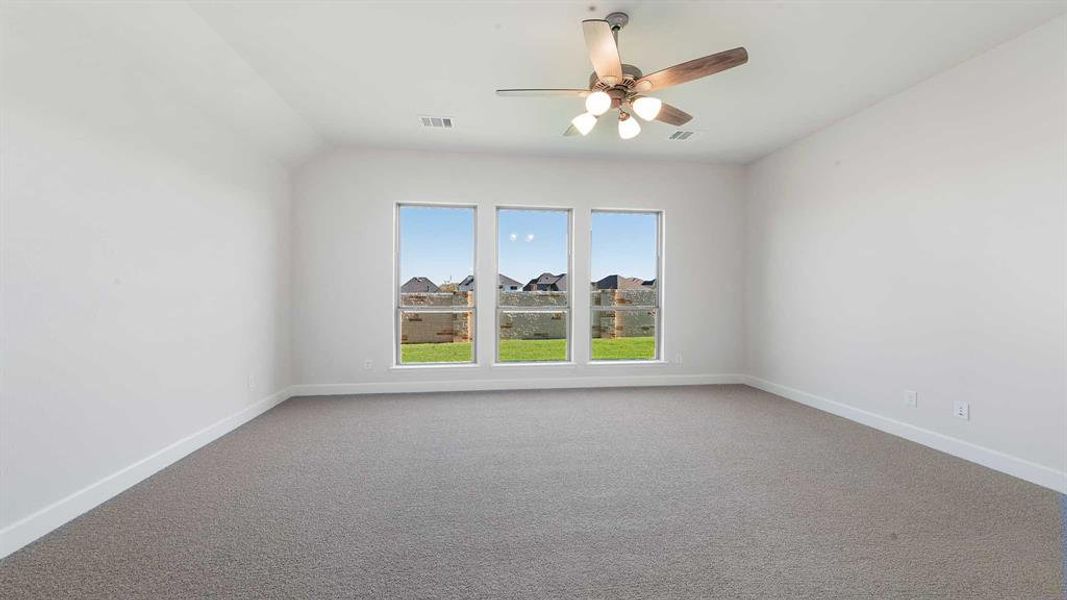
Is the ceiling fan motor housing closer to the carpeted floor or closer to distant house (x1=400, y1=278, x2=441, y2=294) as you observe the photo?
the carpeted floor

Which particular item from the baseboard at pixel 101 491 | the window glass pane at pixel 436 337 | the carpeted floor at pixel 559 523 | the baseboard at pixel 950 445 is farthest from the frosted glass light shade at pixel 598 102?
the baseboard at pixel 101 491

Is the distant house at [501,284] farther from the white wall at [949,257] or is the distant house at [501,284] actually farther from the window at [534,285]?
the white wall at [949,257]

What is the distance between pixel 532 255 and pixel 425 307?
1456mm

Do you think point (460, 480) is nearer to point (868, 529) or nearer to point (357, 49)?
point (868, 529)

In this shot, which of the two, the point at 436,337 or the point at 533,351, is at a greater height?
the point at 436,337

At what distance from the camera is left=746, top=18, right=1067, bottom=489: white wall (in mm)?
2529

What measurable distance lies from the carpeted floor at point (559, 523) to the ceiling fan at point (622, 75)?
2.38 m

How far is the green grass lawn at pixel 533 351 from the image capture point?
4965mm

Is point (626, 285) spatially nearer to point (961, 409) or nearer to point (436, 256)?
→ point (436, 256)

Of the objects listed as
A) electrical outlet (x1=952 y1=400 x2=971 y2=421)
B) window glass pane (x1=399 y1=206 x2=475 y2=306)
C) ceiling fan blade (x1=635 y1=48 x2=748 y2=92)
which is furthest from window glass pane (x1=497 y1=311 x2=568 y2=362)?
electrical outlet (x1=952 y1=400 x2=971 y2=421)

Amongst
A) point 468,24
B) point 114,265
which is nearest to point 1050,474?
point 468,24

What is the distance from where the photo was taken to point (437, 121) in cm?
394

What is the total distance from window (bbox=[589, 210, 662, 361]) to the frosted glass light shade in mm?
2606

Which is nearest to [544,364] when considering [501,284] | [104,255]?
[501,284]
